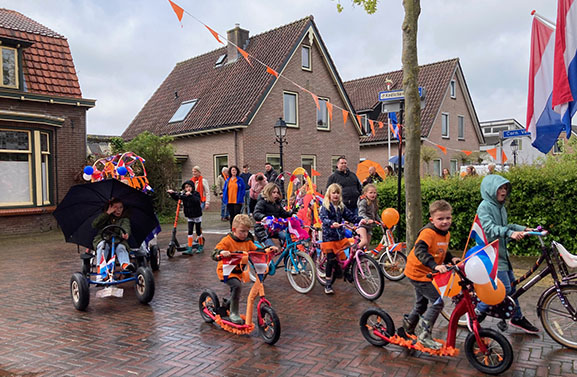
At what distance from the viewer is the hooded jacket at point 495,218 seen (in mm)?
4375

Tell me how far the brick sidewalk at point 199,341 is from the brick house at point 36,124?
764 cm

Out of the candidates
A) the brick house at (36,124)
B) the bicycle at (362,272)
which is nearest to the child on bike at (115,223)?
the bicycle at (362,272)

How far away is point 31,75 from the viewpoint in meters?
14.1

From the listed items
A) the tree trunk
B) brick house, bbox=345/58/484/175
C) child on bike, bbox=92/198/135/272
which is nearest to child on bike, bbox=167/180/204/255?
child on bike, bbox=92/198/135/272

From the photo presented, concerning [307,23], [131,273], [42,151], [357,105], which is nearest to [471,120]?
[357,105]

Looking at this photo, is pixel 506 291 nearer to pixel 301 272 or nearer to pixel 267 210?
pixel 301 272

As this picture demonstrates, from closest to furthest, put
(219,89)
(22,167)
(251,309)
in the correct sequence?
(251,309)
(22,167)
(219,89)

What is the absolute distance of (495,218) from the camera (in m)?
4.51

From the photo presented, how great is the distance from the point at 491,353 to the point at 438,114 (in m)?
25.6

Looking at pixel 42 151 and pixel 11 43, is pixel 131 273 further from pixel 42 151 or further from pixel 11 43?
pixel 11 43

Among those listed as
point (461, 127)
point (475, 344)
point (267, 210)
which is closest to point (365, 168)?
point (267, 210)

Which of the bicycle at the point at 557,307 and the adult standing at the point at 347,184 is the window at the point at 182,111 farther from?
the bicycle at the point at 557,307

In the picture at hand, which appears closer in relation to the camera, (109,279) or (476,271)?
(476,271)

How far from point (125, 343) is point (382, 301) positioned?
313 cm
